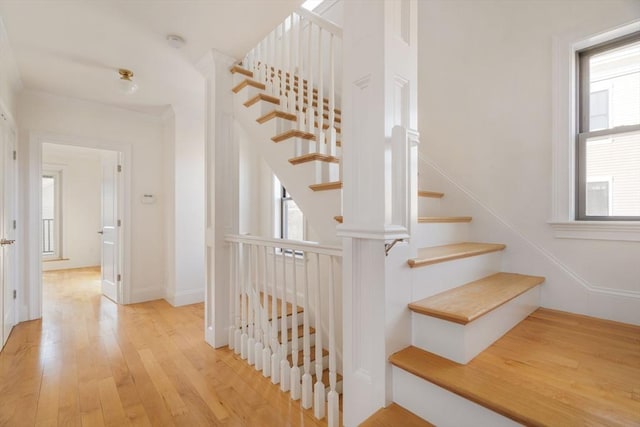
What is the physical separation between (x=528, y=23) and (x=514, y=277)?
179 cm

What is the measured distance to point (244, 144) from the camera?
4.47 m

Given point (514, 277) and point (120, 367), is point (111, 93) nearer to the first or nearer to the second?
point (120, 367)

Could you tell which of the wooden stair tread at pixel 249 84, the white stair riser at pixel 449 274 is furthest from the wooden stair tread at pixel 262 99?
the white stair riser at pixel 449 274

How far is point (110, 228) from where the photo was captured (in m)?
4.10

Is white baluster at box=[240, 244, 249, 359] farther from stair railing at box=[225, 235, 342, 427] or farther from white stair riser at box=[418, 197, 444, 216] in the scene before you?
white stair riser at box=[418, 197, 444, 216]

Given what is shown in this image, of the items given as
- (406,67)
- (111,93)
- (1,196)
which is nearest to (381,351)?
A: (406,67)

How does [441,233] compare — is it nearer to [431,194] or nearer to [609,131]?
[431,194]

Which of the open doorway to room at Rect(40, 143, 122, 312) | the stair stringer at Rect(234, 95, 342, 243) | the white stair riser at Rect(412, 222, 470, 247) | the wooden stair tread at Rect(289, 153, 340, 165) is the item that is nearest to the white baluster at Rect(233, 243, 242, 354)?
the stair stringer at Rect(234, 95, 342, 243)

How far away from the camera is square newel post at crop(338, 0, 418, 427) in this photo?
→ 118 centimetres

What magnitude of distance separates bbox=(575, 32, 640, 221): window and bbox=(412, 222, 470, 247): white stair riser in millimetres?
698

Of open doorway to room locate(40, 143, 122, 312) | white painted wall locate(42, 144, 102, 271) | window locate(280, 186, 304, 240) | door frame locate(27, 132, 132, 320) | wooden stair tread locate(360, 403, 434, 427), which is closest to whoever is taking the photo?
wooden stair tread locate(360, 403, 434, 427)

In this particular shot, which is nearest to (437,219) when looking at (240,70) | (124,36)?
(240,70)

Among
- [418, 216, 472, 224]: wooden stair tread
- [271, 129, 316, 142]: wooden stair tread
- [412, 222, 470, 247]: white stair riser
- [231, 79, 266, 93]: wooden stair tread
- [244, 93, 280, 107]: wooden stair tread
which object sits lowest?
[412, 222, 470, 247]: white stair riser

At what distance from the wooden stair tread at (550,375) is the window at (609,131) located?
80 centimetres
